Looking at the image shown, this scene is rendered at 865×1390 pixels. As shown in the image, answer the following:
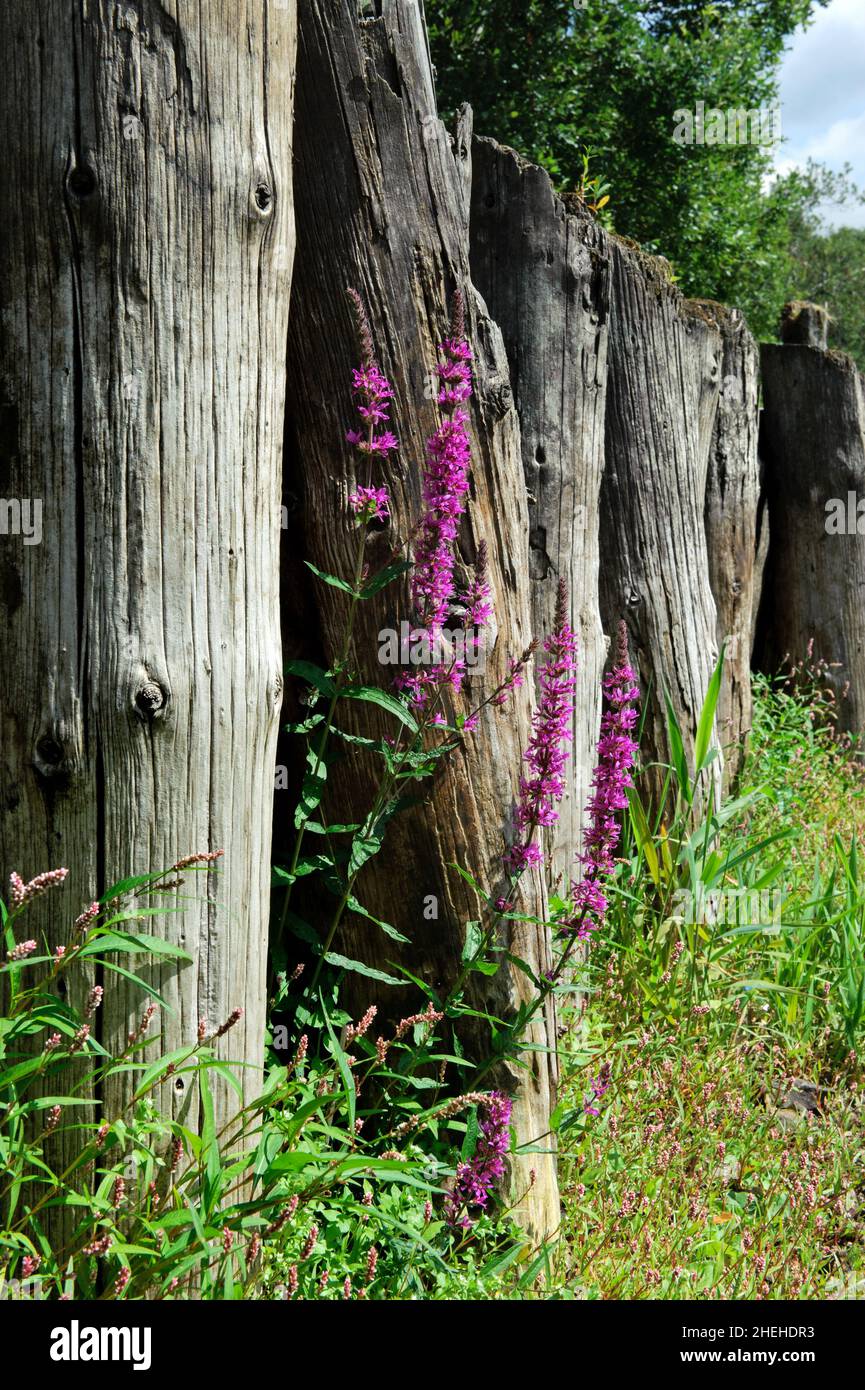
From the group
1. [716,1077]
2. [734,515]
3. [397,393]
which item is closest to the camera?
[397,393]

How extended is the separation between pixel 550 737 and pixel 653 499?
92.7 inches

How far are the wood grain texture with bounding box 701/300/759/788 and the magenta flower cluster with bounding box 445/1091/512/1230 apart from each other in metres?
3.41

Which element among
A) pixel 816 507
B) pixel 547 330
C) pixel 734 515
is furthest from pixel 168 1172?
pixel 816 507

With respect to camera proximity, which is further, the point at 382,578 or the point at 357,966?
the point at 357,966

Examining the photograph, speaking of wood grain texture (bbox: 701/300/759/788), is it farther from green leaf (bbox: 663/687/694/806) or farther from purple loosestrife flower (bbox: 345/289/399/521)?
purple loosestrife flower (bbox: 345/289/399/521)

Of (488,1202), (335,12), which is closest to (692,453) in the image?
(335,12)

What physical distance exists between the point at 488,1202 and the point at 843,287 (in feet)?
108

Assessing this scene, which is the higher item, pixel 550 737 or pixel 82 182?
pixel 82 182

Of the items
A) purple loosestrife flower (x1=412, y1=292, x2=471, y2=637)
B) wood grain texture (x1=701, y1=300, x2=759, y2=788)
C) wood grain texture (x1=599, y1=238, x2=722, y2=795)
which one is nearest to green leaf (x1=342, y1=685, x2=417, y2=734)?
purple loosestrife flower (x1=412, y1=292, x2=471, y2=637)

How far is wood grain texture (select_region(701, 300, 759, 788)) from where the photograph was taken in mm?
6020

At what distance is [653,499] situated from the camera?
4.89m

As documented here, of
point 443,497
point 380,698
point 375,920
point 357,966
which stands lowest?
point 357,966

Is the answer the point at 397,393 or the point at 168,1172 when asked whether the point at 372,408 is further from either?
the point at 168,1172

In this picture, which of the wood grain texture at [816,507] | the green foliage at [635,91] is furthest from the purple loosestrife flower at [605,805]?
the green foliage at [635,91]
